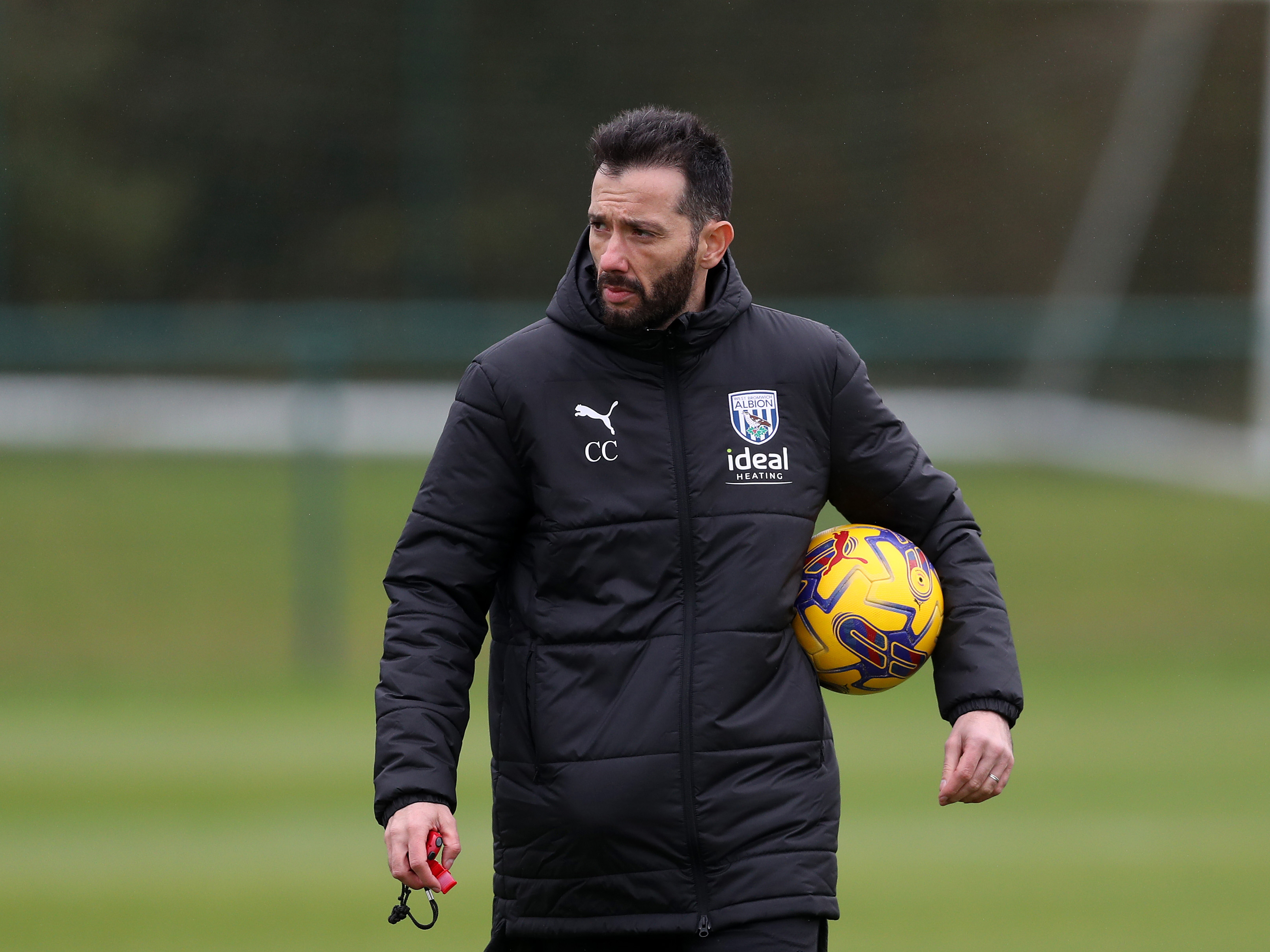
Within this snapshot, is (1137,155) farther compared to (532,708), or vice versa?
(1137,155)

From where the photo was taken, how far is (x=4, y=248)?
15.7 m

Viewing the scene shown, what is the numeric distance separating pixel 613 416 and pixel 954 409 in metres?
9.96

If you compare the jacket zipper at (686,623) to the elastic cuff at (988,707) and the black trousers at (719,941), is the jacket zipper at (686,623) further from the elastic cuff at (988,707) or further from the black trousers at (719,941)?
the elastic cuff at (988,707)

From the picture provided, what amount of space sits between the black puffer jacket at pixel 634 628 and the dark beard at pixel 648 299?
38mm

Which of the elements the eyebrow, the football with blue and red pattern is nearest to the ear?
the eyebrow

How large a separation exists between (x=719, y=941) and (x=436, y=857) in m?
0.52

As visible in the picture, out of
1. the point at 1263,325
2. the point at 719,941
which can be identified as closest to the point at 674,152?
the point at 719,941

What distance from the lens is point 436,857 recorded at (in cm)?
333

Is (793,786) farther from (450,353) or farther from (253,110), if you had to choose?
(253,110)

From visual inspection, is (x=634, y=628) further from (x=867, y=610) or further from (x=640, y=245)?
(x=640, y=245)

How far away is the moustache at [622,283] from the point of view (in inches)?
139

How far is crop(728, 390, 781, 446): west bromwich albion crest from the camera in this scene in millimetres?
3584

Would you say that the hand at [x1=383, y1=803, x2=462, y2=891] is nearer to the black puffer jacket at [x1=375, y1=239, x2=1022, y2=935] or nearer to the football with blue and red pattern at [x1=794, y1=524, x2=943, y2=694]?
the black puffer jacket at [x1=375, y1=239, x2=1022, y2=935]

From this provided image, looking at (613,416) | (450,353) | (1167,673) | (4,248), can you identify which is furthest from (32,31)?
(613,416)
